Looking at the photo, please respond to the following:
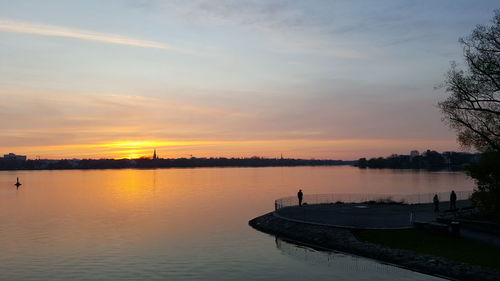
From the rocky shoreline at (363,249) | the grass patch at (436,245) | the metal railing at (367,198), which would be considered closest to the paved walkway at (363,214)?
the rocky shoreline at (363,249)

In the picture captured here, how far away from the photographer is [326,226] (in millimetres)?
44406

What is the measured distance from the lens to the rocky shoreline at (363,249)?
93.0 feet

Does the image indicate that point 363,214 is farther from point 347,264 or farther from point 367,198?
point 367,198

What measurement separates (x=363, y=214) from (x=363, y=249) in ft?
45.6

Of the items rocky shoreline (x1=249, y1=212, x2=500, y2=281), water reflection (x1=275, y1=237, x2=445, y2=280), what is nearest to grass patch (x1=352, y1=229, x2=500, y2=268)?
rocky shoreline (x1=249, y1=212, x2=500, y2=281)

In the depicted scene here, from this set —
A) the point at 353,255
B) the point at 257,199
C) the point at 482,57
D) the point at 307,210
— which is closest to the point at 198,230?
the point at 307,210

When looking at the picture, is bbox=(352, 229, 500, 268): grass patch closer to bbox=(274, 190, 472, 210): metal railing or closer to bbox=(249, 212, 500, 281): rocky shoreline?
bbox=(249, 212, 500, 281): rocky shoreline

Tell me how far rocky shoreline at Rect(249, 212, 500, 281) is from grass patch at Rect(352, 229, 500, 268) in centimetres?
78

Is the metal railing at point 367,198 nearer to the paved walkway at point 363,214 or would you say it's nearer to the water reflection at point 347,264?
the paved walkway at point 363,214

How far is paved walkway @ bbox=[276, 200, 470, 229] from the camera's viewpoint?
4391 centimetres

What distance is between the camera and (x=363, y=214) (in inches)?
1980

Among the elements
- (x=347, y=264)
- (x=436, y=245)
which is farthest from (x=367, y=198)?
(x=347, y=264)

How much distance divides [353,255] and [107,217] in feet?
130

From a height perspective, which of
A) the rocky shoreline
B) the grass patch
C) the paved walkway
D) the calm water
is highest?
the paved walkway
